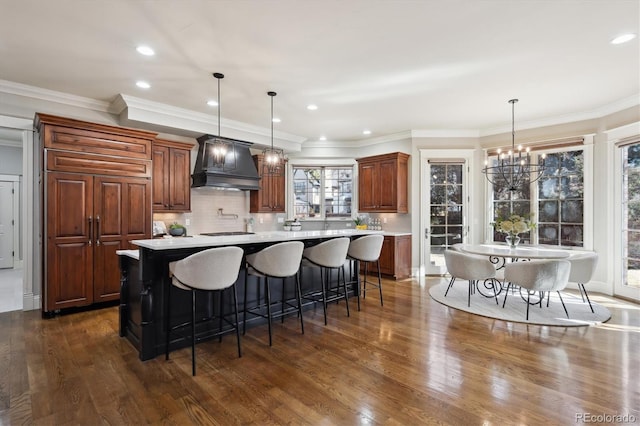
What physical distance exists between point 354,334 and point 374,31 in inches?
113

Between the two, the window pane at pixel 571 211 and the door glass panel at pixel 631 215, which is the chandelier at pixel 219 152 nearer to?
the window pane at pixel 571 211

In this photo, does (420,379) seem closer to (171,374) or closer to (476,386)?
(476,386)

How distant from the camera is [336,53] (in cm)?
326

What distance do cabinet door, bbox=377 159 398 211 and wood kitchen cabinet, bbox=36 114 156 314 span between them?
13.3ft

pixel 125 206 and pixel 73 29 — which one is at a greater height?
pixel 73 29

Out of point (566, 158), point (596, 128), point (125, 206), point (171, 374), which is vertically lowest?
point (171, 374)

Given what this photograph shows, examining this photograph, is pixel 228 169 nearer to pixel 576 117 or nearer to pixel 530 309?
pixel 530 309

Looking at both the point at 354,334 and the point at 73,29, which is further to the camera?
the point at 354,334

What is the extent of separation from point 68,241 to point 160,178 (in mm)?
1502

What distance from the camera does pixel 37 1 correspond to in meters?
2.45

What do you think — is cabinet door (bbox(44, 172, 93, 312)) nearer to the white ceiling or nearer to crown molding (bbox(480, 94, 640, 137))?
the white ceiling

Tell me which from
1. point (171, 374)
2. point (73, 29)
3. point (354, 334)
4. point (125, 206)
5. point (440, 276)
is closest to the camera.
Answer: point (171, 374)

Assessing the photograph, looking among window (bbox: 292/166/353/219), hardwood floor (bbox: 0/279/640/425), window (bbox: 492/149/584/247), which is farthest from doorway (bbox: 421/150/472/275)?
hardwood floor (bbox: 0/279/640/425)

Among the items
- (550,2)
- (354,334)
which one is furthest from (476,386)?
(550,2)
